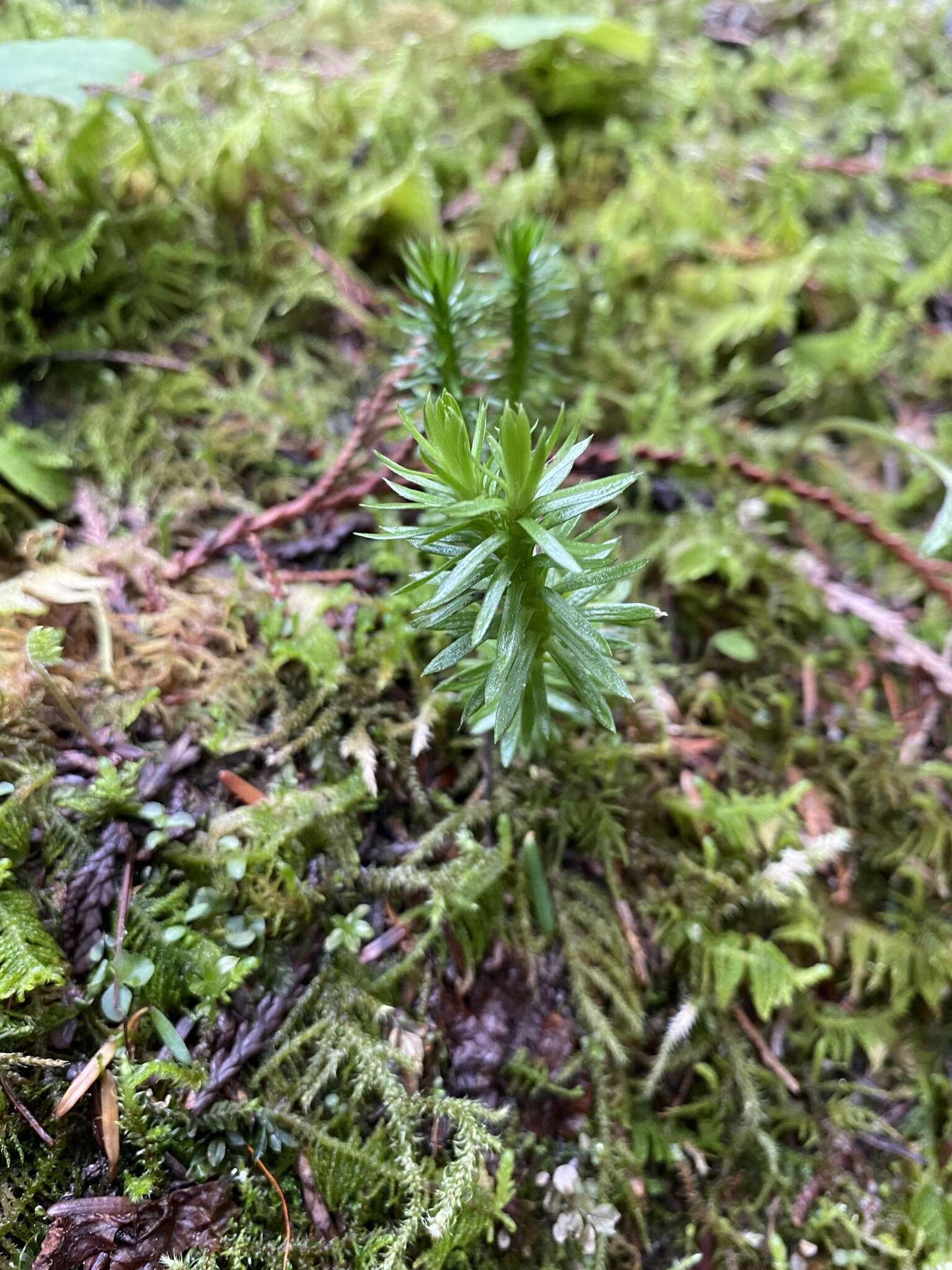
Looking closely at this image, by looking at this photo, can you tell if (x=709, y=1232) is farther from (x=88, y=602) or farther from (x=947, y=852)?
(x=88, y=602)

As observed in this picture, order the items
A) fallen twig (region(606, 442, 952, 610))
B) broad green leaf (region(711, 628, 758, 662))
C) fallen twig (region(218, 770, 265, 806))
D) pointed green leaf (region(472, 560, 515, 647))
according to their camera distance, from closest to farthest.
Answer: pointed green leaf (region(472, 560, 515, 647)) < fallen twig (region(218, 770, 265, 806)) < broad green leaf (region(711, 628, 758, 662)) < fallen twig (region(606, 442, 952, 610))

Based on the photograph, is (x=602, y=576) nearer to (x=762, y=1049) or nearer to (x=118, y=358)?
(x=762, y=1049)

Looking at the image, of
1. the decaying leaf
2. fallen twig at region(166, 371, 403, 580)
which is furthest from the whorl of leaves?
the decaying leaf

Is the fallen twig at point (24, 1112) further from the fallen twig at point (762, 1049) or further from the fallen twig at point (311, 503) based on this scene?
the fallen twig at point (762, 1049)

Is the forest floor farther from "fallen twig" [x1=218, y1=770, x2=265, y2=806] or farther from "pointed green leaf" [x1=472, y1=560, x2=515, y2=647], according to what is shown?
"pointed green leaf" [x1=472, y1=560, x2=515, y2=647]

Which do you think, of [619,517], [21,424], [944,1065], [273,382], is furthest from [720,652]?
[21,424]

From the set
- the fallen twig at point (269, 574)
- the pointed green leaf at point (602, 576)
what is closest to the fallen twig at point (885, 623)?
the pointed green leaf at point (602, 576)
